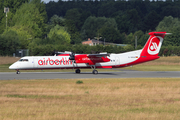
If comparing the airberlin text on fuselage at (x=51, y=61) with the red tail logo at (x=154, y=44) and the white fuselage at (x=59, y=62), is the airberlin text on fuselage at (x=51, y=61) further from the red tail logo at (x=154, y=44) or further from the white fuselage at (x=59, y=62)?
the red tail logo at (x=154, y=44)

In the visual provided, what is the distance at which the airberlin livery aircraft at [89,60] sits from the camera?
37125 mm

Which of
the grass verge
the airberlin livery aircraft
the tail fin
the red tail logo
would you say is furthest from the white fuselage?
the grass verge

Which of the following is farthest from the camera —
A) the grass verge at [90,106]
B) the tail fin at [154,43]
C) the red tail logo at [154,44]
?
the red tail logo at [154,44]

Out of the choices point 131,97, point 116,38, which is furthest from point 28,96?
point 116,38

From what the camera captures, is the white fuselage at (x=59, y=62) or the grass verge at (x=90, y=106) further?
the white fuselage at (x=59, y=62)

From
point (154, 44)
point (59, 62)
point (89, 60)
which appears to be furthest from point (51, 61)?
point (154, 44)

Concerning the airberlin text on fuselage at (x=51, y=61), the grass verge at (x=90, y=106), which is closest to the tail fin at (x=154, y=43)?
the airberlin text on fuselage at (x=51, y=61)

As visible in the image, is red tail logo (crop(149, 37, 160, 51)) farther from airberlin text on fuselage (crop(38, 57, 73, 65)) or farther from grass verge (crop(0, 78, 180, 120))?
grass verge (crop(0, 78, 180, 120))

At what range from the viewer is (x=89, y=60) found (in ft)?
127

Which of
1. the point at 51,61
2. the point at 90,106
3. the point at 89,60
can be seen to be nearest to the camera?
the point at 90,106

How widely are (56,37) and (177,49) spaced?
4555cm

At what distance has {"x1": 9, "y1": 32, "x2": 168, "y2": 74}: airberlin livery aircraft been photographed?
122 ft

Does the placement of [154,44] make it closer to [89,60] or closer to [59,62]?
[89,60]

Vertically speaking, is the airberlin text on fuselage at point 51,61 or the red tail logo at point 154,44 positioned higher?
the red tail logo at point 154,44
